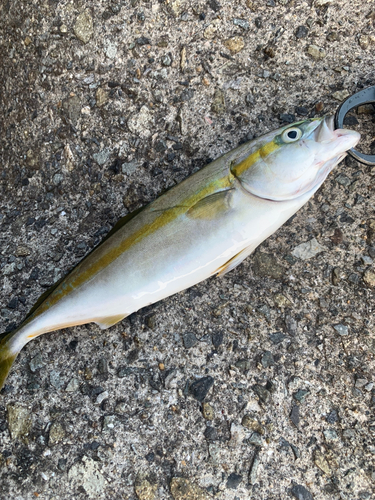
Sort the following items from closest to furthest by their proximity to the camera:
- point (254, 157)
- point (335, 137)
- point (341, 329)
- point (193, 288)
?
point (335, 137) < point (254, 157) < point (341, 329) < point (193, 288)

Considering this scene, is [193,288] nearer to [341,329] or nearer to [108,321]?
[108,321]

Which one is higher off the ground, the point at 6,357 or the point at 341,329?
the point at 6,357

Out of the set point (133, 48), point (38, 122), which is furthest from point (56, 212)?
point (133, 48)

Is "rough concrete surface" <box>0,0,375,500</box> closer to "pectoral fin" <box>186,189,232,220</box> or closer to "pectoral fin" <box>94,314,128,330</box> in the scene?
"pectoral fin" <box>94,314,128,330</box>

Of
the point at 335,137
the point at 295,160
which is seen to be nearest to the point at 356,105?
the point at 335,137

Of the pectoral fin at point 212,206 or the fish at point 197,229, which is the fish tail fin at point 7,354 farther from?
→ the pectoral fin at point 212,206

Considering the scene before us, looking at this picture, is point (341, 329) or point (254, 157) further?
point (341, 329)

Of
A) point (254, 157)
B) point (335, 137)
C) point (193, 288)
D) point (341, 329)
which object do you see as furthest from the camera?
point (193, 288)
